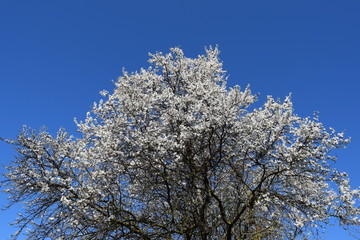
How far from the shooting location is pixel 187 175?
1030cm

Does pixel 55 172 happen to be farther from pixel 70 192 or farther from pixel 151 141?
pixel 151 141

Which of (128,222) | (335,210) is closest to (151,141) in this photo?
(128,222)

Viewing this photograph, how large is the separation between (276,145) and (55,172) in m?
6.94

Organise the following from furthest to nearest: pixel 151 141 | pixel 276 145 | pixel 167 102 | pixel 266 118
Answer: pixel 167 102 < pixel 266 118 < pixel 151 141 < pixel 276 145

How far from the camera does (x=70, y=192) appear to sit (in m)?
11.5

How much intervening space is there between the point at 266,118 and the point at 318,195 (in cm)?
340

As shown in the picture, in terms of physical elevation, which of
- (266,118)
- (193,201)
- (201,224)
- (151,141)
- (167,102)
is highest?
(167,102)

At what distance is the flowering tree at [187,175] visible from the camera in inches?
420

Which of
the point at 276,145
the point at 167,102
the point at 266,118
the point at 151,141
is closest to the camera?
the point at 276,145

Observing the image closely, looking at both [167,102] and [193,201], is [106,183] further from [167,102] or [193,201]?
[167,102]

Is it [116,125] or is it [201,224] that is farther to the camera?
[116,125]

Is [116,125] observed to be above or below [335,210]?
above

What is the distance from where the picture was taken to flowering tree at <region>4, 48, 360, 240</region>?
420 inches

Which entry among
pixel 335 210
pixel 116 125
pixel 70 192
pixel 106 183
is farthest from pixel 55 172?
pixel 335 210
